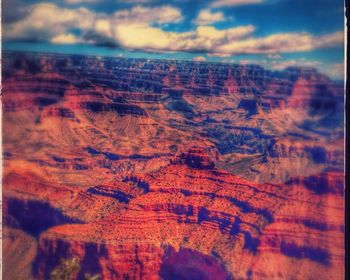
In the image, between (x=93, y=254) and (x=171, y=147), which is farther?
(x=171, y=147)

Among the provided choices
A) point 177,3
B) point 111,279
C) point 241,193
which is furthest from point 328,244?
point 177,3

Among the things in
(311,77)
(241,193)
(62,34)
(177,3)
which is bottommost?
(241,193)

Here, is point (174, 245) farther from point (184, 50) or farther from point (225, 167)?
point (184, 50)

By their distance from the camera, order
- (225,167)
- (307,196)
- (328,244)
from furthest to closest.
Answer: (225,167), (307,196), (328,244)

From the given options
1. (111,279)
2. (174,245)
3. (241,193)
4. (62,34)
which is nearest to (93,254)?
(111,279)

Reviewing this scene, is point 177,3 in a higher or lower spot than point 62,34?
higher

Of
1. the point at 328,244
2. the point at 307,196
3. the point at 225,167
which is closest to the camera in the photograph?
the point at 328,244
